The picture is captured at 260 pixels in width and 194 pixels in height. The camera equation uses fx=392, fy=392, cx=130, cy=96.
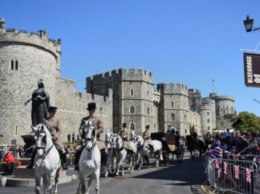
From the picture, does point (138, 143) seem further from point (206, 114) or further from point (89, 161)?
point (206, 114)

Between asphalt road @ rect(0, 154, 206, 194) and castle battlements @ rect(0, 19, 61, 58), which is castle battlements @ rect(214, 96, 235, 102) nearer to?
castle battlements @ rect(0, 19, 61, 58)

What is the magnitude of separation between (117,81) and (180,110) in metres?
Answer: 13.8

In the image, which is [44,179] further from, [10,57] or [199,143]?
[10,57]

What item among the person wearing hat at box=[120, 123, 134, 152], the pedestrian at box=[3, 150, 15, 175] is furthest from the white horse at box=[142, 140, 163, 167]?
the pedestrian at box=[3, 150, 15, 175]

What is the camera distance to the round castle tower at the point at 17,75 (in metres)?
34.6

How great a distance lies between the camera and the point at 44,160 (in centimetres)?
823

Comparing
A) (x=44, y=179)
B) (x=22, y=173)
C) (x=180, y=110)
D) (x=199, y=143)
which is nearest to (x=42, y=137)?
(x=44, y=179)

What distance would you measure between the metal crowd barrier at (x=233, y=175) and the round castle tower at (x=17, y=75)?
25090 millimetres

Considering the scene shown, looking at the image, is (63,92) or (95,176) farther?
(63,92)

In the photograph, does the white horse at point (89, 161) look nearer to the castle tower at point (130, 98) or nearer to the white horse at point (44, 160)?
the white horse at point (44, 160)

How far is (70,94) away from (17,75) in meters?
12.1

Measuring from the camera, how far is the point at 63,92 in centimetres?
4600

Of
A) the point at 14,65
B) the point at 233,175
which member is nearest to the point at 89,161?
the point at 233,175

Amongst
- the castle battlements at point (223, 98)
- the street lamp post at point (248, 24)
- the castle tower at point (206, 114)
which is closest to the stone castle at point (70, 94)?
the castle tower at point (206, 114)
